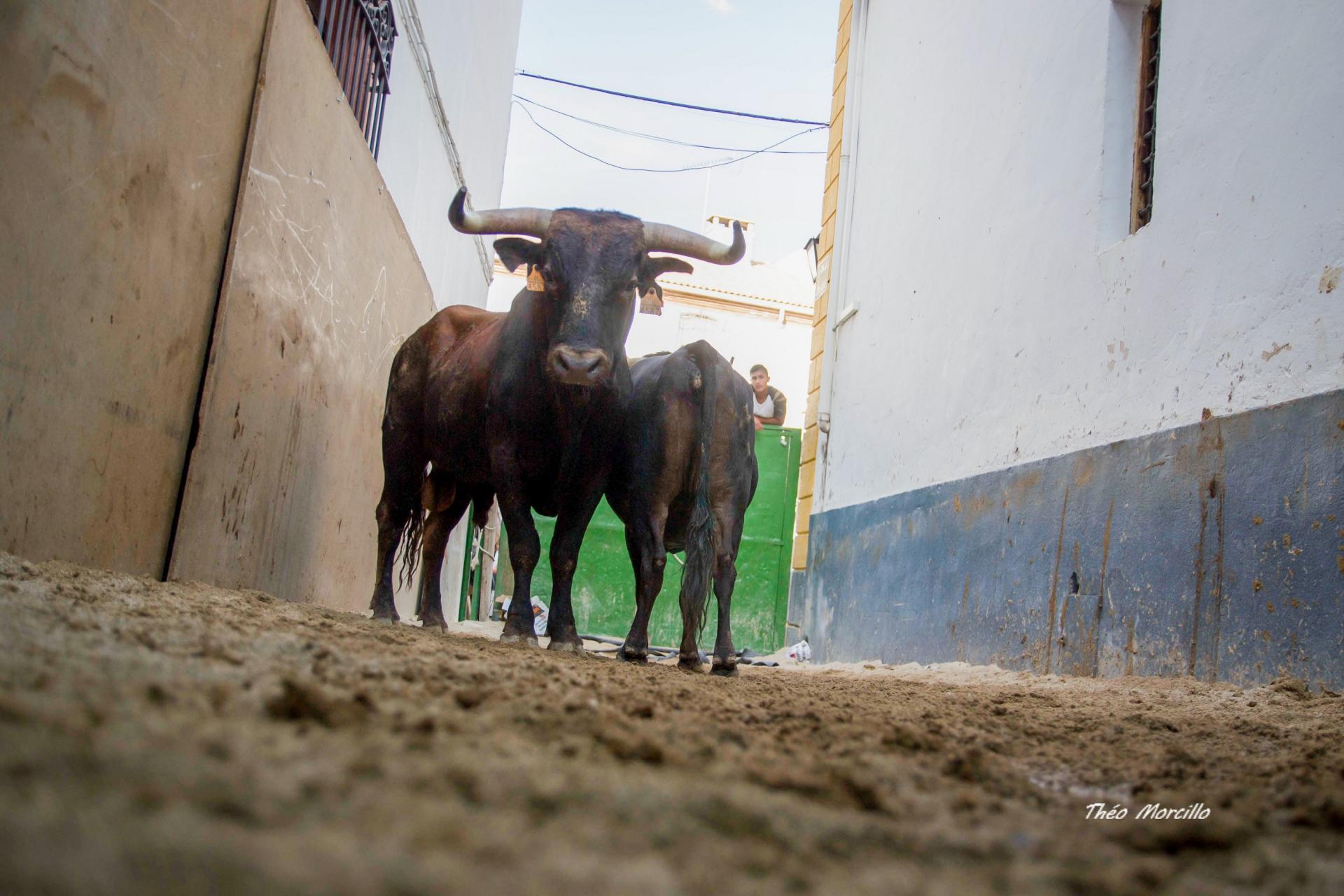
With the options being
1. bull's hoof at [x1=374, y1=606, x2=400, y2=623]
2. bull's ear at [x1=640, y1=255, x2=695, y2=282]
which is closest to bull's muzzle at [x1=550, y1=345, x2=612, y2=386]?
bull's ear at [x1=640, y1=255, x2=695, y2=282]

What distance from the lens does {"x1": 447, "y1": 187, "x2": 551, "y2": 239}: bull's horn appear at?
17.8ft

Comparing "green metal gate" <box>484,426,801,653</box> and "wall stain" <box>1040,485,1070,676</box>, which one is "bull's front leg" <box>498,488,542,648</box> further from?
"green metal gate" <box>484,426,801,653</box>

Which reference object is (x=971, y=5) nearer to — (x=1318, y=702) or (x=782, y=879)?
(x=1318, y=702)

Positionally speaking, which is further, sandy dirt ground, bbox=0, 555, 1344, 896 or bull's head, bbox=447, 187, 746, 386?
bull's head, bbox=447, 187, 746, 386

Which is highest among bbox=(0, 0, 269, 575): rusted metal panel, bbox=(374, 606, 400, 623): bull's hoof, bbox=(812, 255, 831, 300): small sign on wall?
bbox=(812, 255, 831, 300): small sign on wall

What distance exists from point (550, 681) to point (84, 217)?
2.02 m

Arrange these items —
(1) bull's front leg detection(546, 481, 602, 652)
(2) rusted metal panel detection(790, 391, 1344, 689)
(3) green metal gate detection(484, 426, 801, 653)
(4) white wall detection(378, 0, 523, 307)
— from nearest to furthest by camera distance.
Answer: (2) rusted metal panel detection(790, 391, 1344, 689) < (1) bull's front leg detection(546, 481, 602, 652) < (4) white wall detection(378, 0, 523, 307) < (3) green metal gate detection(484, 426, 801, 653)

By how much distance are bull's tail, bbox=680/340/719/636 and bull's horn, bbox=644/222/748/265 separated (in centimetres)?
68

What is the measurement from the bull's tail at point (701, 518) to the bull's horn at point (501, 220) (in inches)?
41.8

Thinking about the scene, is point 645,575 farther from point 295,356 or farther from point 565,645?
point 295,356

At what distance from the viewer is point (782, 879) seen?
1.07 metres

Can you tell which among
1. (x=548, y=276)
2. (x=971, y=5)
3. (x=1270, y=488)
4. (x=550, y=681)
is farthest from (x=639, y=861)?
(x=971, y=5)

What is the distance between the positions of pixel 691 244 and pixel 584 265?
0.82 meters

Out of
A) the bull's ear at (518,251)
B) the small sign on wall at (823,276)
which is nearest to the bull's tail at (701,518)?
the bull's ear at (518,251)
